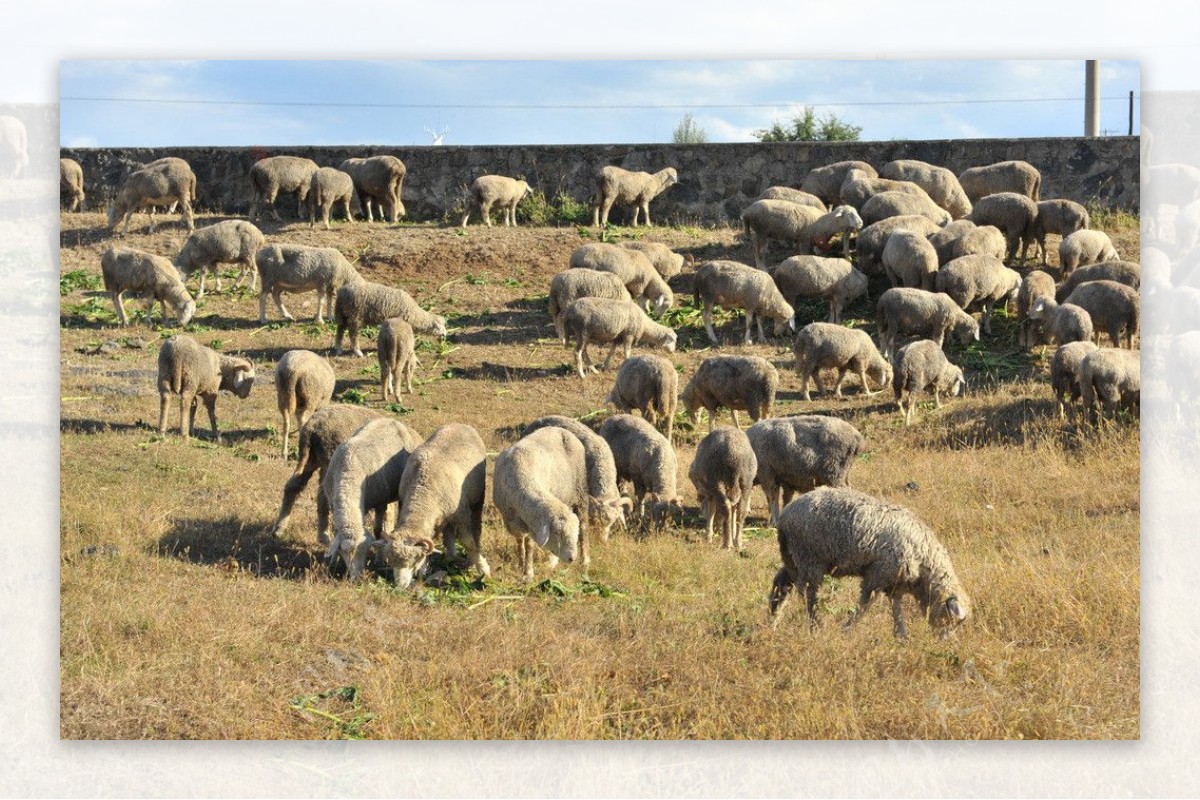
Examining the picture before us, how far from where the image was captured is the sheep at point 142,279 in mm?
16875

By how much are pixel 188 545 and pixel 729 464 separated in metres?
4.36

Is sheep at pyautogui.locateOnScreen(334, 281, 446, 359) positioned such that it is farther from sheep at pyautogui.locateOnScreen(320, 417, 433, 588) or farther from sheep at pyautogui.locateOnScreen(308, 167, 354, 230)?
sheep at pyautogui.locateOnScreen(320, 417, 433, 588)

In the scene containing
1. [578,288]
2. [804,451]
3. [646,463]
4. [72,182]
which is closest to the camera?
[804,451]

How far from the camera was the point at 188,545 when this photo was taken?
358 inches

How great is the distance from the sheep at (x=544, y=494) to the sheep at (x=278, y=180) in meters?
13.2

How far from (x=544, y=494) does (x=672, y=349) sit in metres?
8.26

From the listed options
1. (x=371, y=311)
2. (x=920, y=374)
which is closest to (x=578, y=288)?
(x=371, y=311)

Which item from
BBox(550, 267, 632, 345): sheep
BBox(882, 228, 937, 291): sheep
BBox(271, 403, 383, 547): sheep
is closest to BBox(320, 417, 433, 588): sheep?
BBox(271, 403, 383, 547): sheep

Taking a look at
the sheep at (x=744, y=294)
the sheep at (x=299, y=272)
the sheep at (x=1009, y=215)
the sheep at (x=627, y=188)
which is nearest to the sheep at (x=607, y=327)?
the sheep at (x=744, y=294)

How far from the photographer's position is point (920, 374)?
586 inches

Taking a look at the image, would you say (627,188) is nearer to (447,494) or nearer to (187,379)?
(187,379)

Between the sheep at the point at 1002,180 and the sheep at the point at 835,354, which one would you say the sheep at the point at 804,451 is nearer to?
the sheep at the point at 835,354

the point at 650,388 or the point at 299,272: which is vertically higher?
the point at 299,272

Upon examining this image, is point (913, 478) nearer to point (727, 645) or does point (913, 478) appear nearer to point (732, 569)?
point (732, 569)
